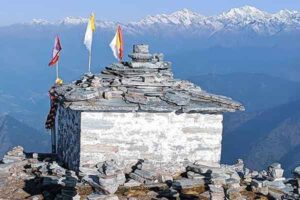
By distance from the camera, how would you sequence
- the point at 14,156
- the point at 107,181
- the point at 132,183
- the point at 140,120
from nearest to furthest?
the point at 107,181 → the point at 132,183 → the point at 140,120 → the point at 14,156

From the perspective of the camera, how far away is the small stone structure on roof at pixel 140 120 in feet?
70.6

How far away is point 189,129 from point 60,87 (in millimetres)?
5980

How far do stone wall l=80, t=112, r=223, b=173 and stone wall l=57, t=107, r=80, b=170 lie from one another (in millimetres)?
676

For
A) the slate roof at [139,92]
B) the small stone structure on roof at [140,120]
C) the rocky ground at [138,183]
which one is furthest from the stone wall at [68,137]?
the slate roof at [139,92]

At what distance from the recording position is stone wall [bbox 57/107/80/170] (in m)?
22.2

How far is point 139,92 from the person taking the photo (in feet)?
73.5

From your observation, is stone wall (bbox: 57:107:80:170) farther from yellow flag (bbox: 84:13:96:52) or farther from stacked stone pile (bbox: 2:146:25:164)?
yellow flag (bbox: 84:13:96:52)

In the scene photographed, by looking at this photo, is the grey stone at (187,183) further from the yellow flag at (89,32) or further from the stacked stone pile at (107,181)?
the yellow flag at (89,32)

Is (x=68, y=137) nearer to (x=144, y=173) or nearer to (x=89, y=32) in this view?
(x=144, y=173)

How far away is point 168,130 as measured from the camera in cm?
2219

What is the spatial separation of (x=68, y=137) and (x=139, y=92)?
3464 millimetres

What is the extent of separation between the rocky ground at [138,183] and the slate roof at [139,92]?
2152mm

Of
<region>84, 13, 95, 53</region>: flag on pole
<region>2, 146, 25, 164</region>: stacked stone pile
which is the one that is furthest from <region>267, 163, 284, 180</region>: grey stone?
<region>84, 13, 95, 53</region>: flag on pole

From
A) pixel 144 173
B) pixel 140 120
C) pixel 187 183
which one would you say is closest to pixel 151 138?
pixel 140 120
